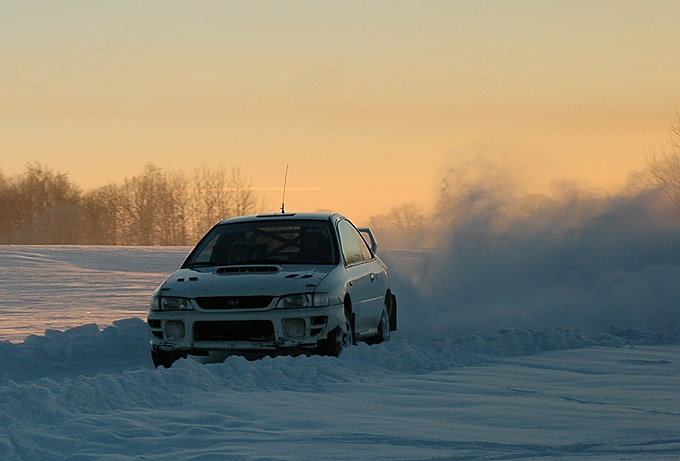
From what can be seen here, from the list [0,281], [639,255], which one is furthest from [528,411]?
[0,281]

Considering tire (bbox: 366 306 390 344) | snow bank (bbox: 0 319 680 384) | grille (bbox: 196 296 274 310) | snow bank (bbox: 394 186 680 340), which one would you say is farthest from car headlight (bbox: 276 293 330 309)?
snow bank (bbox: 394 186 680 340)

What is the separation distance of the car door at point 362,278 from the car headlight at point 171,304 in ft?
4.83

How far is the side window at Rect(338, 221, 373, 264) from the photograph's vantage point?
394 inches

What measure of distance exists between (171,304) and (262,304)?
0.84 m

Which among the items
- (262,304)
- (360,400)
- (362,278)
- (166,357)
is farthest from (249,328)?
(360,400)

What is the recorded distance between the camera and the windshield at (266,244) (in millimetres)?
9727

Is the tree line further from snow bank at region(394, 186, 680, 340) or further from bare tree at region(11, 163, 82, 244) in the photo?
snow bank at region(394, 186, 680, 340)

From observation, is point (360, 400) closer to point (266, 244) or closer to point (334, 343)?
point (334, 343)

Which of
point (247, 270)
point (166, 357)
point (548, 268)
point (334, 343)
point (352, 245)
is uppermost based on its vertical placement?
point (352, 245)

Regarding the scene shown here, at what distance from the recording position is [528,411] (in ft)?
22.3

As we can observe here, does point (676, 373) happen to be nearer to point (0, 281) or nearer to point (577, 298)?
point (577, 298)

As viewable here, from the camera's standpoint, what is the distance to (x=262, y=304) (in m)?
8.77

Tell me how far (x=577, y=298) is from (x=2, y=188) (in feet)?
223

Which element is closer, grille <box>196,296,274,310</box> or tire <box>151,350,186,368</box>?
A: grille <box>196,296,274,310</box>
